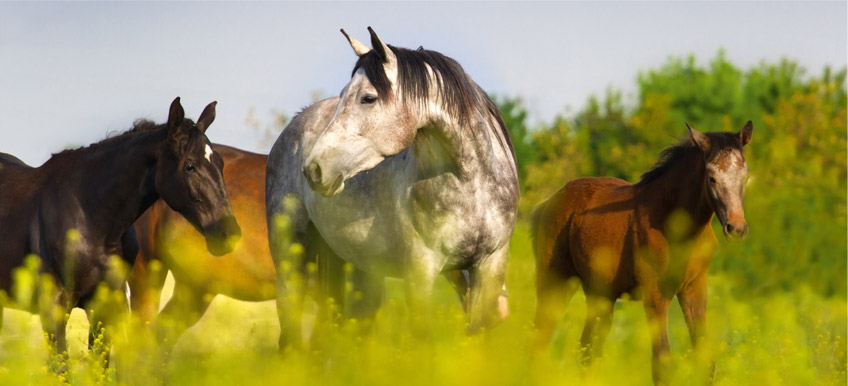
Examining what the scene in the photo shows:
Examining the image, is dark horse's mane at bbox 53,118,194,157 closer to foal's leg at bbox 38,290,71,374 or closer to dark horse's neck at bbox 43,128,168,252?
dark horse's neck at bbox 43,128,168,252

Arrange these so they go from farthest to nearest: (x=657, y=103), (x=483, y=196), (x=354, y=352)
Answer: (x=657, y=103)
(x=483, y=196)
(x=354, y=352)

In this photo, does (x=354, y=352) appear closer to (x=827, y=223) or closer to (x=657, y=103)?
(x=827, y=223)

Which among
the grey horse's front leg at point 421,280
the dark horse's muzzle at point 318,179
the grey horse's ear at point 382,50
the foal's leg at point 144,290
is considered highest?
the grey horse's ear at point 382,50

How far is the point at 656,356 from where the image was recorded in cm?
688

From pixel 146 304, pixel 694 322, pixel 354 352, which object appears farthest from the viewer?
pixel 146 304

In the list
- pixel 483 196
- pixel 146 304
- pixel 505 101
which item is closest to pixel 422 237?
pixel 483 196

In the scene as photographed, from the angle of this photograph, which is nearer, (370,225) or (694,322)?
(370,225)

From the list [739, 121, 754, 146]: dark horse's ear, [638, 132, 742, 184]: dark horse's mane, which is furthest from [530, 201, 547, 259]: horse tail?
[739, 121, 754, 146]: dark horse's ear

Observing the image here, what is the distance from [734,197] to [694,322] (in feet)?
3.28

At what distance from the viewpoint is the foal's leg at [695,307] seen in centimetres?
723

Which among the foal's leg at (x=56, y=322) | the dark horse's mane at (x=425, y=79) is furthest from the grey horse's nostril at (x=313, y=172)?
the foal's leg at (x=56, y=322)

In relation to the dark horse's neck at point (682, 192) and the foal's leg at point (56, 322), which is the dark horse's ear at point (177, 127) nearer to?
the foal's leg at point (56, 322)

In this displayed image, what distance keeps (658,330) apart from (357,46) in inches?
116

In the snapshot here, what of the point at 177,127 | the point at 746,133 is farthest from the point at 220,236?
the point at 746,133
